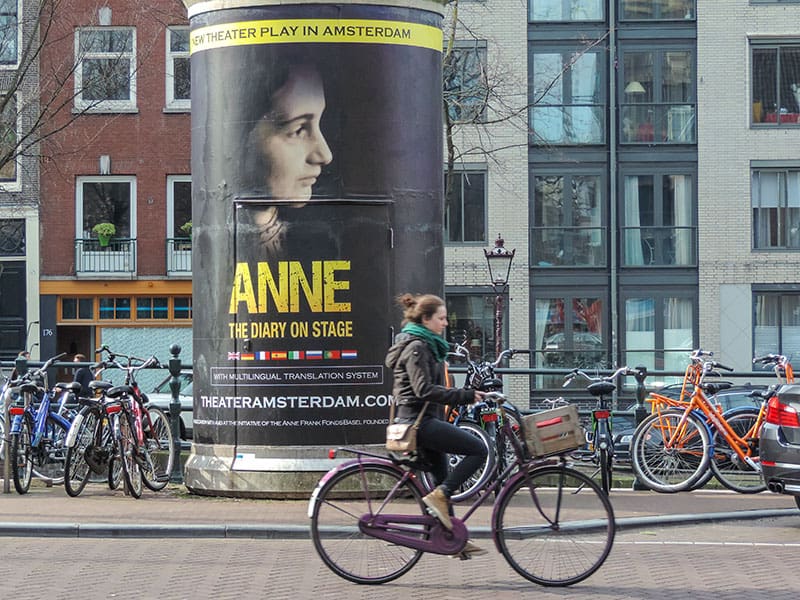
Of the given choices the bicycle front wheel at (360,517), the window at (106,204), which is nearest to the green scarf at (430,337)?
the bicycle front wheel at (360,517)

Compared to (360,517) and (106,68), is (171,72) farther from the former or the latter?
(360,517)

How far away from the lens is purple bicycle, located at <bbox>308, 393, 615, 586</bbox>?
27.5 ft

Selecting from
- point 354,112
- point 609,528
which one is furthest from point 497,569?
point 354,112

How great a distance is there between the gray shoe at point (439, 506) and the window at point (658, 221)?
28699 millimetres

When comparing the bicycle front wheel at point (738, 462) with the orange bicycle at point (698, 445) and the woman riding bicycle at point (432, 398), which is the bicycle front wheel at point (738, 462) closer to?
the orange bicycle at point (698, 445)

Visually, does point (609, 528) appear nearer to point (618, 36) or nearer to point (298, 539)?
point (298, 539)

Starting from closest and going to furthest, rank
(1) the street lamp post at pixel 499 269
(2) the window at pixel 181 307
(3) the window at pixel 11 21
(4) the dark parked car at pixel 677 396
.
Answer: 1. (4) the dark parked car at pixel 677 396
2. (1) the street lamp post at pixel 499 269
3. (3) the window at pixel 11 21
4. (2) the window at pixel 181 307

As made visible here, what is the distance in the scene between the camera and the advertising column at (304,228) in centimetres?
1238

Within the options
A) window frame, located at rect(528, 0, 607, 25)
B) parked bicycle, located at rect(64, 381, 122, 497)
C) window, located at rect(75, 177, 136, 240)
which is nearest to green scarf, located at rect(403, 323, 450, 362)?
parked bicycle, located at rect(64, 381, 122, 497)

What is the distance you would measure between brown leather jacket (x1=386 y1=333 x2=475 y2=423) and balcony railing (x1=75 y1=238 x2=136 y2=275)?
95.7ft

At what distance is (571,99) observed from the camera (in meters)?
36.8

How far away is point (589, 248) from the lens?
36.5 m

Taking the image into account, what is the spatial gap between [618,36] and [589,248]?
18.3ft

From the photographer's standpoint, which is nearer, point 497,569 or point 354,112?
point 497,569
